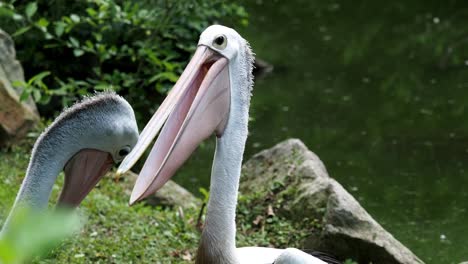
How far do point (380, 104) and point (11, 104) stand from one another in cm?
449

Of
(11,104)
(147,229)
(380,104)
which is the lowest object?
(147,229)

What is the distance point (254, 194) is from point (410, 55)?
650 centimetres

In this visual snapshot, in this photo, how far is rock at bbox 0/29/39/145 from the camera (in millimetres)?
6824

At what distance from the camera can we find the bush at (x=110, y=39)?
7.19 m

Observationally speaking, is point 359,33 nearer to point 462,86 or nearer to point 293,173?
point 462,86

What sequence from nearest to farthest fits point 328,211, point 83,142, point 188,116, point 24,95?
point 83,142
point 188,116
point 328,211
point 24,95

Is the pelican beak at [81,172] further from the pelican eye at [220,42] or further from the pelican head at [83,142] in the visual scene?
the pelican eye at [220,42]

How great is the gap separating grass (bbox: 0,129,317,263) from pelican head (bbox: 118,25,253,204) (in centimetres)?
131

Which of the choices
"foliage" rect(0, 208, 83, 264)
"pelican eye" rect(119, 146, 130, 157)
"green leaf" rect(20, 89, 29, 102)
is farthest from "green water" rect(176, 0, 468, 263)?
"foliage" rect(0, 208, 83, 264)

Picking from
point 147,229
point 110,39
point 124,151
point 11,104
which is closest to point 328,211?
point 147,229

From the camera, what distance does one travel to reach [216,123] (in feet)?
12.1

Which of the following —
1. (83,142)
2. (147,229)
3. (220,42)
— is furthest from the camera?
(147,229)

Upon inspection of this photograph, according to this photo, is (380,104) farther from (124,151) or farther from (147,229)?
(124,151)

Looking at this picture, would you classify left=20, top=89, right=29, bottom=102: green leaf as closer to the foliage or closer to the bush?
the bush
